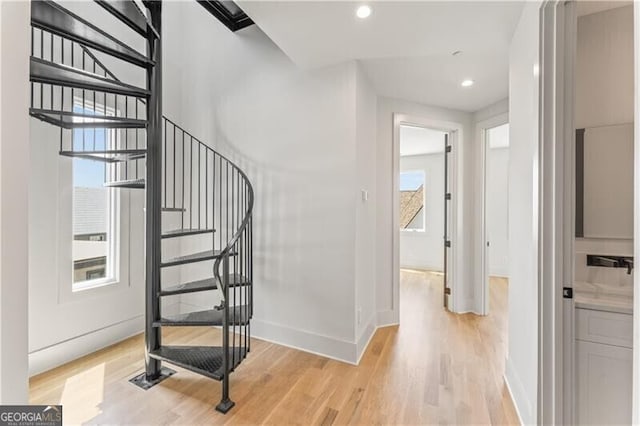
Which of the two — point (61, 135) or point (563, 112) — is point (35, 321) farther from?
point (563, 112)

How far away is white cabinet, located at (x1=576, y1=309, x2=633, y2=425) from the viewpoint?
130 centimetres

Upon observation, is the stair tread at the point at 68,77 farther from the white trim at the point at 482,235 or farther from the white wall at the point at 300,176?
the white trim at the point at 482,235

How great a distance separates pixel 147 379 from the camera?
2.14m

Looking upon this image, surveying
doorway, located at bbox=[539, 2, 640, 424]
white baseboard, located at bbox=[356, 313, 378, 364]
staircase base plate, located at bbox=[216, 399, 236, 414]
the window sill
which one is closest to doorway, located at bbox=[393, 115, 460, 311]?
white baseboard, located at bbox=[356, 313, 378, 364]

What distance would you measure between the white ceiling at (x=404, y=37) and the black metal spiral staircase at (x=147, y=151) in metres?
0.93

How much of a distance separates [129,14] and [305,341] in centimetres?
290

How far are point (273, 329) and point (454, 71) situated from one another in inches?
118

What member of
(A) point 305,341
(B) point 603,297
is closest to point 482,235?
(B) point 603,297

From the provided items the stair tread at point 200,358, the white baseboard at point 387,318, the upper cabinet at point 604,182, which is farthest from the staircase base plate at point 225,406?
the upper cabinet at point 604,182

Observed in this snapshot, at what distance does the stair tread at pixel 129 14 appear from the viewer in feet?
5.88

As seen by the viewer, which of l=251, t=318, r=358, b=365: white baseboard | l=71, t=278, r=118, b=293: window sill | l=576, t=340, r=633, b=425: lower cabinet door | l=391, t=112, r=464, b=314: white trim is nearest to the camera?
l=576, t=340, r=633, b=425: lower cabinet door

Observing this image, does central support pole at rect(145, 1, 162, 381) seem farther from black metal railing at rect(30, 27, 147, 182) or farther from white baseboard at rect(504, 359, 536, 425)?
white baseboard at rect(504, 359, 536, 425)

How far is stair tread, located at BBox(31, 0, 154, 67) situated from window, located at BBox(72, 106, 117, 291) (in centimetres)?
103

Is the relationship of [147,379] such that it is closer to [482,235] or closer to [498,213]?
[482,235]
